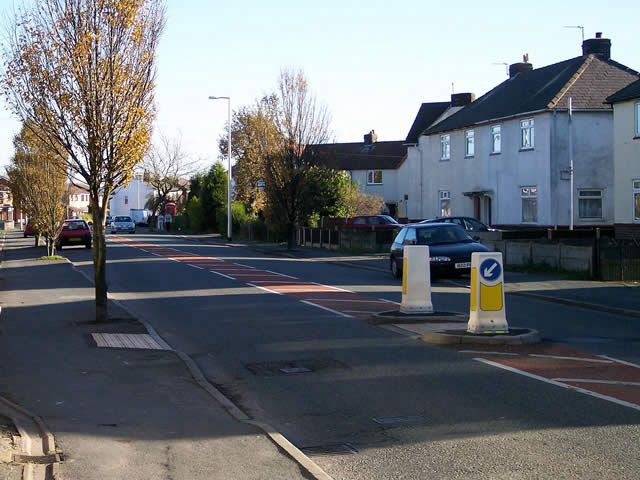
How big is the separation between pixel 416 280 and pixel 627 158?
65.9 feet

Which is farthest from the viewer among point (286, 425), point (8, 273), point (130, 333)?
point (8, 273)

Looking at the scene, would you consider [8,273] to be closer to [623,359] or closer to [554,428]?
[623,359]

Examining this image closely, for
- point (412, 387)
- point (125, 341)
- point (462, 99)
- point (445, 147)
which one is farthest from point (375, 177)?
point (412, 387)

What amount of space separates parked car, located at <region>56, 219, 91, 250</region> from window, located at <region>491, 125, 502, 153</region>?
21378 millimetres

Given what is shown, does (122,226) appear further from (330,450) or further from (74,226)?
(330,450)

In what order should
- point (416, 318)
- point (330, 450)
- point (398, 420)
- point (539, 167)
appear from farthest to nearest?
1. point (539, 167)
2. point (416, 318)
3. point (398, 420)
4. point (330, 450)

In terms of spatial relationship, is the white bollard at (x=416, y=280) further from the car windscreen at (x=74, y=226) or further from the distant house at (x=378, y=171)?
the distant house at (x=378, y=171)

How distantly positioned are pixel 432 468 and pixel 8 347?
8.11 m

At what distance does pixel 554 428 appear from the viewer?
300 inches

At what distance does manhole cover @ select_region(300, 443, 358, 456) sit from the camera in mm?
7184

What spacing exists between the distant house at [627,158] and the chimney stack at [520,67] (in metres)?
15.5

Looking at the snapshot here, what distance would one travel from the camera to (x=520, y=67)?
4800 cm

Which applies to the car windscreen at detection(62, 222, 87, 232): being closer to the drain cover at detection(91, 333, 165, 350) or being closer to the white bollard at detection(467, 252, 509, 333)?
the drain cover at detection(91, 333, 165, 350)

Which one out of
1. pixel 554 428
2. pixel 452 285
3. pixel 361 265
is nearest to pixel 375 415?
pixel 554 428
